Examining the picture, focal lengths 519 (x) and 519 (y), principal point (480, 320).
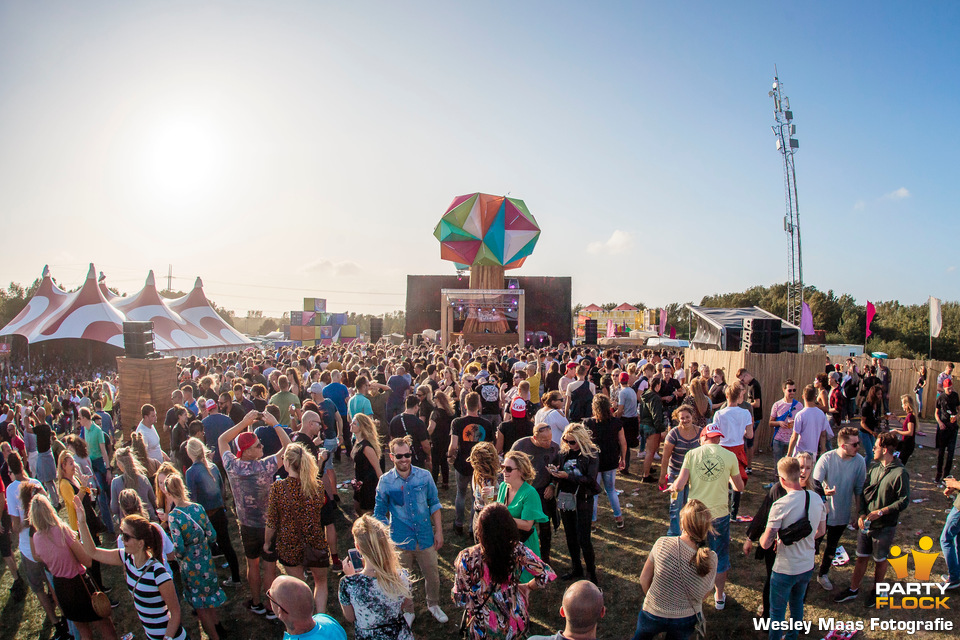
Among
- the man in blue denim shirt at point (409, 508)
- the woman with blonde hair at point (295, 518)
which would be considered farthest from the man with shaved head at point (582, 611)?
the woman with blonde hair at point (295, 518)

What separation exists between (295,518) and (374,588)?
1.39m

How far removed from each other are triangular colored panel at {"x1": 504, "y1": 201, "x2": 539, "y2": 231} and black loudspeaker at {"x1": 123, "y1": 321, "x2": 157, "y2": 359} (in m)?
23.1

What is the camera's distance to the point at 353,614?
2.70 meters

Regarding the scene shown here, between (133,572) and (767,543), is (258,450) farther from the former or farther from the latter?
(767,543)

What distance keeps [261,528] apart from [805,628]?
4.19m

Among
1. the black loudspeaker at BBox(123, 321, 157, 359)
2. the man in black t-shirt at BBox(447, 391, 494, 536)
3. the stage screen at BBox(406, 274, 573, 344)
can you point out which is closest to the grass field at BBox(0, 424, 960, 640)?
the man in black t-shirt at BBox(447, 391, 494, 536)

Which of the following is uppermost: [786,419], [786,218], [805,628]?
[786,218]

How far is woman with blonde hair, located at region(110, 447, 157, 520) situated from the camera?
4.66m

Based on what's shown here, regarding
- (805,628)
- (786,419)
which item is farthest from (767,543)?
(786,419)

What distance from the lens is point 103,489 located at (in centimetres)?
650

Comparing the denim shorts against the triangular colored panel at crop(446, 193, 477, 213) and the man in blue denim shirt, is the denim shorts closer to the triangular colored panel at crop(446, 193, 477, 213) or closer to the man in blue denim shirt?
the man in blue denim shirt

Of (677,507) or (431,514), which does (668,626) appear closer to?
(677,507)

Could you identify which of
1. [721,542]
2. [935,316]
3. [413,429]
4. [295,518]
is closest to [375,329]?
[935,316]

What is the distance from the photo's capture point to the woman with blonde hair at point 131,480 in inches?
183
